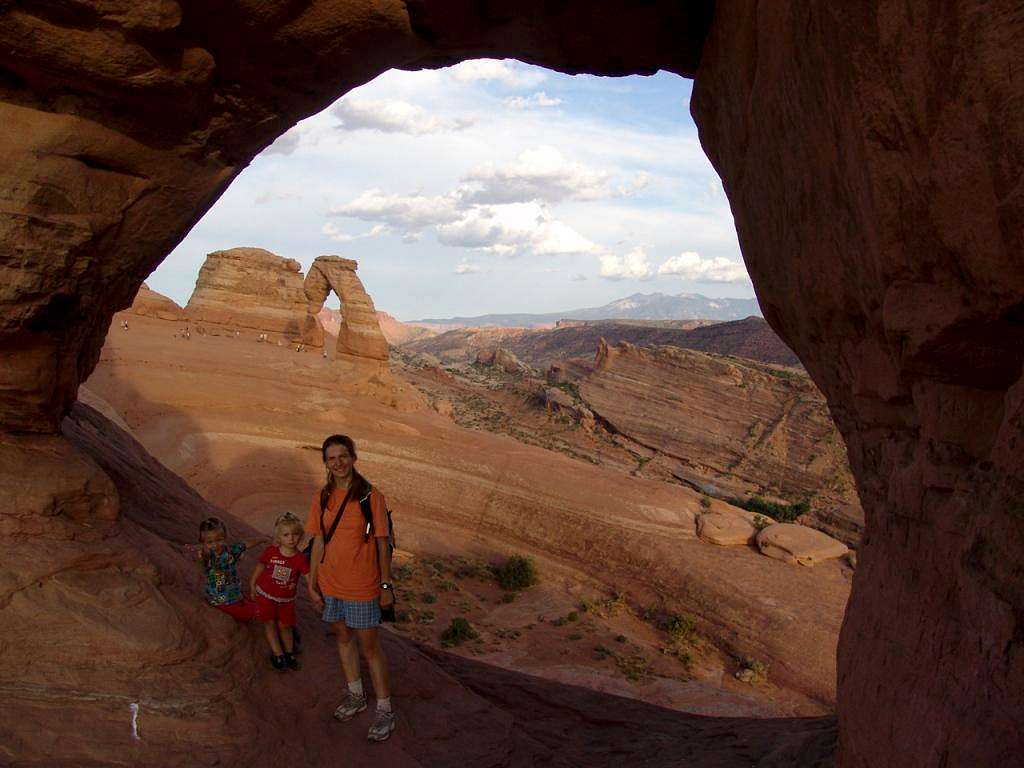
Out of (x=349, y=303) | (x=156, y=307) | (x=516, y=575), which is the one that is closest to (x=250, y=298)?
(x=156, y=307)

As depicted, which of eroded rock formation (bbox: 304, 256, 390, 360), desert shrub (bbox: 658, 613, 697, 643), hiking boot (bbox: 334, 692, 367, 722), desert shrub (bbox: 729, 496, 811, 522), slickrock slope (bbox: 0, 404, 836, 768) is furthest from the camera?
desert shrub (bbox: 729, 496, 811, 522)

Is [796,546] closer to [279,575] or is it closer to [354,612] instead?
[354,612]

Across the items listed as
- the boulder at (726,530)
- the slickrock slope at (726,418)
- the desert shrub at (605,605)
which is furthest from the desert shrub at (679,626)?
the slickrock slope at (726,418)

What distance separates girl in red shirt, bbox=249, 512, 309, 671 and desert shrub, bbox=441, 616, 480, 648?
6669mm

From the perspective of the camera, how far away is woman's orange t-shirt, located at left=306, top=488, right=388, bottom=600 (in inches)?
169

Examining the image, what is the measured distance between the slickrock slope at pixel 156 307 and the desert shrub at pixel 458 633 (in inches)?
829

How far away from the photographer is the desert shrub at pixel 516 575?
47.8 ft

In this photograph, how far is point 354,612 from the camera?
4.36 meters

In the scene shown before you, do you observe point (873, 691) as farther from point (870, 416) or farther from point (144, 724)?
point (144, 724)

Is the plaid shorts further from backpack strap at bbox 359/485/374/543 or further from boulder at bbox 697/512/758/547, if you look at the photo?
boulder at bbox 697/512/758/547

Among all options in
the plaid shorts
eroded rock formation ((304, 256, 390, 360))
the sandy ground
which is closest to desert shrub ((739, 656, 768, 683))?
the sandy ground

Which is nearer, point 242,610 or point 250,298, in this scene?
point 242,610

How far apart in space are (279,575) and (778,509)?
22.2 meters

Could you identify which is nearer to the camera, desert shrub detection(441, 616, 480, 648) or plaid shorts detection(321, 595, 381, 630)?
plaid shorts detection(321, 595, 381, 630)
